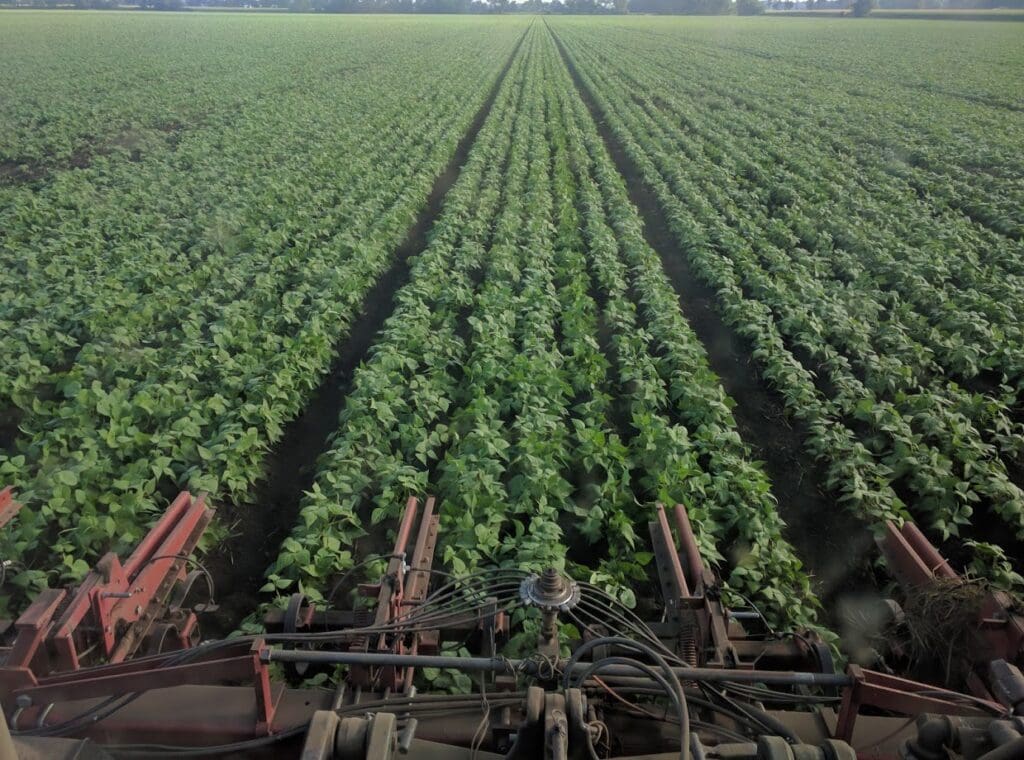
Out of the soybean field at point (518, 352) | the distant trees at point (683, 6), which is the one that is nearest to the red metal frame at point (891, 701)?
the soybean field at point (518, 352)

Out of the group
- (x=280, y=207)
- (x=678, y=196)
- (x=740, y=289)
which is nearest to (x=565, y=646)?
(x=740, y=289)

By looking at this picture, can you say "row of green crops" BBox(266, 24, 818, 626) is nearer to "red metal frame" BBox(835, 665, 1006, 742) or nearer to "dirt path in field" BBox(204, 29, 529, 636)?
"dirt path in field" BBox(204, 29, 529, 636)

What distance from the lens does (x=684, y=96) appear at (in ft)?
94.2

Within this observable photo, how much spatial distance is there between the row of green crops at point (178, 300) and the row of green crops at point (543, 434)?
3.38 feet

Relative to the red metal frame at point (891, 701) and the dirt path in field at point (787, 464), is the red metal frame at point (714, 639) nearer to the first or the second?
the red metal frame at point (891, 701)

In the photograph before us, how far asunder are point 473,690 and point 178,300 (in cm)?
704

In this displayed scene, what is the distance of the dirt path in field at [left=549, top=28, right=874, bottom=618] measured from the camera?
535 centimetres

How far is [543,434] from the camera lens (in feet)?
20.2

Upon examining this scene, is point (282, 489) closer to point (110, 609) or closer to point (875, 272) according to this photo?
point (110, 609)

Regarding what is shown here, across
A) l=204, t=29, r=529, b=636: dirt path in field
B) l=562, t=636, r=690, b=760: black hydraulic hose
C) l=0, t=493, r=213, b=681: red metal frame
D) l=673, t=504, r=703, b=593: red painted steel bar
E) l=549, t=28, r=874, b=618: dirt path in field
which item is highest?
l=562, t=636, r=690, b=760: black hydraulic hose

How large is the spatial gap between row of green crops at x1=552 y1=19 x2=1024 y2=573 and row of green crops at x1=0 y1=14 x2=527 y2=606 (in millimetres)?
5398

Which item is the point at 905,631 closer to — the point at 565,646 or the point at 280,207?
the point at 565,646

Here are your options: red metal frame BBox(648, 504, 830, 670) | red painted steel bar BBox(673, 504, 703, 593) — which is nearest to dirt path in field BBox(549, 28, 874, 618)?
red painted steel bar BBox(673, 504, 703, 593)

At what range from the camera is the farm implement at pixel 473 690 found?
2234 millimetres
